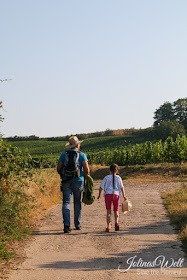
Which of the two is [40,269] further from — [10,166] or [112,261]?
[10,166]

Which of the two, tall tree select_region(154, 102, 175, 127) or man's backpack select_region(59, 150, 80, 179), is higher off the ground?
tall tree select_region(154, 102, 175, 127)

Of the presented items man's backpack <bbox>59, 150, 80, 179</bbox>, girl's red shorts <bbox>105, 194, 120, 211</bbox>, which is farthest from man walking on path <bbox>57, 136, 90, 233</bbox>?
girl's red shorts <bbox>105, 194, 120, 211</bbox>

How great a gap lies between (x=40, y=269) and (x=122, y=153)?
41139 millimetres

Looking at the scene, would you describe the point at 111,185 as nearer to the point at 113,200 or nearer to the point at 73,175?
the point at 113,200

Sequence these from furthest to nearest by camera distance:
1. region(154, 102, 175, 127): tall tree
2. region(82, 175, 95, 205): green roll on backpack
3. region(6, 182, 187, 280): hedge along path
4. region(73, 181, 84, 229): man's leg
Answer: region(154, 102, 175, 127): tall tree < region(82, 175, 95, 205): green roll on backpack < region(73, 181, 84, 229): man's leg < region(6, 182, 187, 280): hedge along path

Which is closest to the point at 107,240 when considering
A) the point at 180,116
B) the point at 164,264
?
the point at 164,264

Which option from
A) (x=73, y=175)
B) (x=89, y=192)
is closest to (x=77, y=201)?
(x=89, y=192)

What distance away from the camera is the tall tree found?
101m

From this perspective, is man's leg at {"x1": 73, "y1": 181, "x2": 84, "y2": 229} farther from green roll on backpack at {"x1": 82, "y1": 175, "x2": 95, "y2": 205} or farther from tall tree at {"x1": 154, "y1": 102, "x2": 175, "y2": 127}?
tall tree at {"x1": 154, "y1": 102, "x2": 175, "y2": 127}

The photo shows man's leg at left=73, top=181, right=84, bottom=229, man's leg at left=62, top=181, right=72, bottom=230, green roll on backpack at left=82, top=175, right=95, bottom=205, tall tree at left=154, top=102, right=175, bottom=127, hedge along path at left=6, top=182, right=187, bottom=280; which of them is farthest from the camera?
tall tree at left=154, top=102, right=175, bottom=127

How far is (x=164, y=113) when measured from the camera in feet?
334

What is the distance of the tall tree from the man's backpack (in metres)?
93.4

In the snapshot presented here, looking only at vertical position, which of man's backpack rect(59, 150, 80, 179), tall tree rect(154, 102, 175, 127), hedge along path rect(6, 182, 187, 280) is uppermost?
tall tree rect(154, 102, 175, 127)

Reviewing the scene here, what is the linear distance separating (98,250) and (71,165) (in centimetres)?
244
